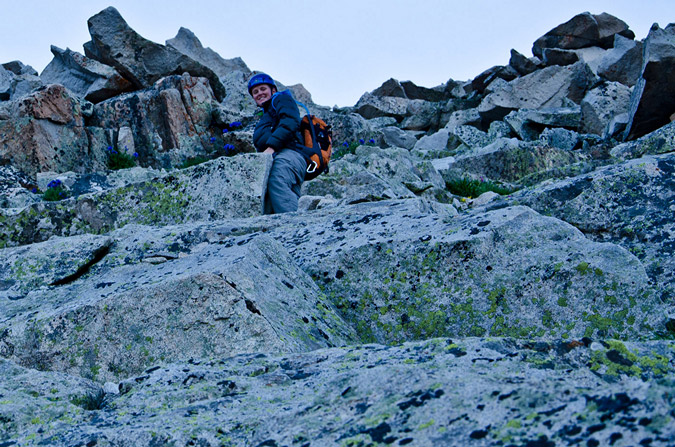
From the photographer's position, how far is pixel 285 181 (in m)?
8.69

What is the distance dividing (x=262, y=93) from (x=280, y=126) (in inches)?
30.6

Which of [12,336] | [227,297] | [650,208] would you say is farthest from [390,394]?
[650,208]

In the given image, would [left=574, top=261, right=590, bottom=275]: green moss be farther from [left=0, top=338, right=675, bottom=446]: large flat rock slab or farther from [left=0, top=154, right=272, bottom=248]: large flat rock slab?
[left=0, top=154, right=272, bottom=248]: large flat rock slab

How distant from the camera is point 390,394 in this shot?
99.0 inches

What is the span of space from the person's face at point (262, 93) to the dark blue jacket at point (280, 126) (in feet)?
0.30

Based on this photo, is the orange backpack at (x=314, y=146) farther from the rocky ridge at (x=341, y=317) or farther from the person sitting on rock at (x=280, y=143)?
the rocky ridge at (x=341, y=317)

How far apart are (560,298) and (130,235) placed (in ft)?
12.8

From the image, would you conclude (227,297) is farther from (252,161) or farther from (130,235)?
(252,161)

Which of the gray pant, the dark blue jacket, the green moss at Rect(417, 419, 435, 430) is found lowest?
the green moss at Rect(417, 419, 435, 430)

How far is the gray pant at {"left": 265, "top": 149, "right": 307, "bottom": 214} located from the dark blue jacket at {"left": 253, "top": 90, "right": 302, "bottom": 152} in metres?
0.15

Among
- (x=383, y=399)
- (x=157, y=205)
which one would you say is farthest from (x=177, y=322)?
(x=157, y=205)

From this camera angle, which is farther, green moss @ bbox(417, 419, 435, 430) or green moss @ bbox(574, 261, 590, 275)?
green moss @ bbox(574, 261, 590, 275)

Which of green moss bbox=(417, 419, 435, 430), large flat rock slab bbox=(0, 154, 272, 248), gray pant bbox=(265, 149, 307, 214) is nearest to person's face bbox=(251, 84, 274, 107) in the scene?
gray pant bbox=(265, 149, 307, 214)

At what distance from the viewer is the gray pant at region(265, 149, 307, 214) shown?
8.46 meters
